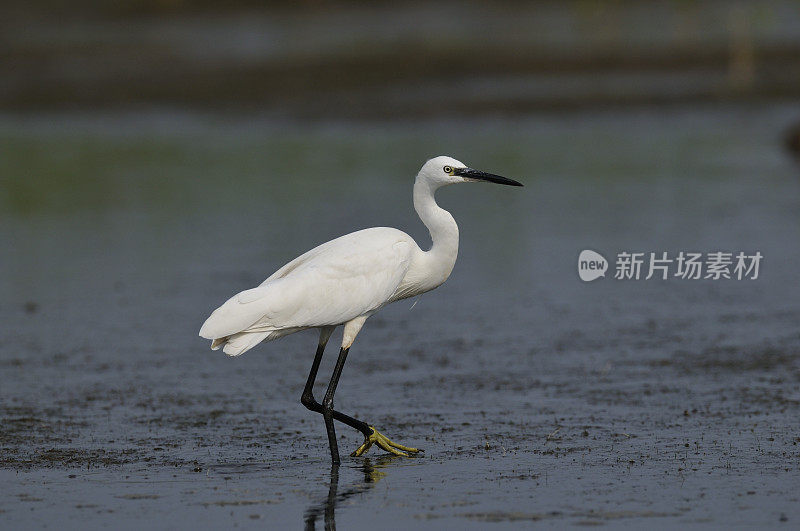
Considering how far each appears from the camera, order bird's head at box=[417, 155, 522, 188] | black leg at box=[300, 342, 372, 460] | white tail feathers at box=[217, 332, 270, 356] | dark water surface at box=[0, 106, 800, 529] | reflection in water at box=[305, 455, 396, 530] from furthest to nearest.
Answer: bird's head at box=[417, 155, 522, 188]
black leg at box=[300, 342, 372, 460]
white tail feathers at box=[217, 332, 270, 356]
dark water surface at box=[0, 106, 800, 529]
reflection in water at box=[305, 455, 396, 530]

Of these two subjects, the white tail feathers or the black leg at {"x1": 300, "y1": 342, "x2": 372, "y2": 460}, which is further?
the black leg at {"x1": 300, "y1": 342, "x2": 372, "y2": 460}

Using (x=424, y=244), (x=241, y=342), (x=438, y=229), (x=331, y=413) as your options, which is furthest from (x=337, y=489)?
(x=424, y=244)

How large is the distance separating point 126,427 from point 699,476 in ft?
11.8

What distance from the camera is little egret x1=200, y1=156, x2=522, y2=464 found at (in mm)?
8117

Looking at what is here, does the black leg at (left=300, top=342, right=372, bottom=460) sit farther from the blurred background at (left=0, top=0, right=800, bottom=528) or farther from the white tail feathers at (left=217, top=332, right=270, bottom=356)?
the white tail feathers at (left=217, top=332, right=270, bottom=356)

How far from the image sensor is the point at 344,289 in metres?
8.34

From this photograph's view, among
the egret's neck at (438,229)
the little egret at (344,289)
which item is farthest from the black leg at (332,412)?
the egret's neck at (438,229)

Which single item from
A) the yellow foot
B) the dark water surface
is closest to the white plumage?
the yellow foot

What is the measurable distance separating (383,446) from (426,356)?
2756 mm

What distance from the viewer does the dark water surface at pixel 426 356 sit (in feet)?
23.7

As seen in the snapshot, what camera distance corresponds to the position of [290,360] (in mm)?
10961

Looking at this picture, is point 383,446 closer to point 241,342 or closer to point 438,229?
point 241,342

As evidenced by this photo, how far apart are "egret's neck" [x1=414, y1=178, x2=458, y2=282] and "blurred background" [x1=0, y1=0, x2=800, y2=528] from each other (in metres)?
1.03

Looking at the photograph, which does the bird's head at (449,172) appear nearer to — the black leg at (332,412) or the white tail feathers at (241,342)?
the black leg at (332,412)
